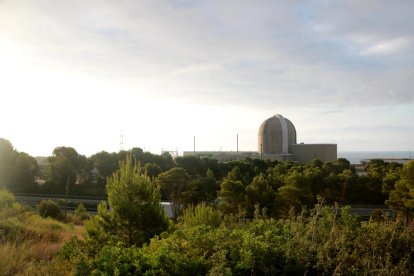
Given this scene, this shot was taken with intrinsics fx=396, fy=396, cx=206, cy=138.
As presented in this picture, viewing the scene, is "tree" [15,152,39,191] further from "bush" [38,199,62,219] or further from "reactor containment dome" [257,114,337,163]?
"reactor containment dome" [257,114,337,163]

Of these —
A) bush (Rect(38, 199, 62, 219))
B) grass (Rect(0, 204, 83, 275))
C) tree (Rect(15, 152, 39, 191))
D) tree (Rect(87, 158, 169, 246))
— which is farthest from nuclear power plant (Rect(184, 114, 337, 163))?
tree (Rect(87, 158, 169, 246))

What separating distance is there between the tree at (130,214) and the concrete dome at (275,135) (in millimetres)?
58309

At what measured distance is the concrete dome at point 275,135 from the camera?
65688 millimetres

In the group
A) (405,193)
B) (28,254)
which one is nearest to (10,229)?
(28,254)

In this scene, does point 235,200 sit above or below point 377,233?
below

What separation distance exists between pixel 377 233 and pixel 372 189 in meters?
24.6

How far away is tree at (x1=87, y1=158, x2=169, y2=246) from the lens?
7.95 m

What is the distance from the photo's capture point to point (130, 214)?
312 inches

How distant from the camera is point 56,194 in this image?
34.8 meters

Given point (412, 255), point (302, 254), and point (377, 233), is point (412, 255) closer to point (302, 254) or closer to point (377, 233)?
point (377, 233)

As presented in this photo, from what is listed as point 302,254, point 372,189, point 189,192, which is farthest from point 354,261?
point 372,189

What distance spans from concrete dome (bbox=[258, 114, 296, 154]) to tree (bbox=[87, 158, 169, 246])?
191 feet

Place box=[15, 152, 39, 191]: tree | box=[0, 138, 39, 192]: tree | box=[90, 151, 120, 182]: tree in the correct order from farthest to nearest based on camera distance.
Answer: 1. box=[90, 151, 120, 182]: tree
2. box=[15, 152, 39, 191]: tree
3. box=[0, 138, 39, 192]: tree

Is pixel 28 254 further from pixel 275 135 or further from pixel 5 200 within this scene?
pixel 275 135
